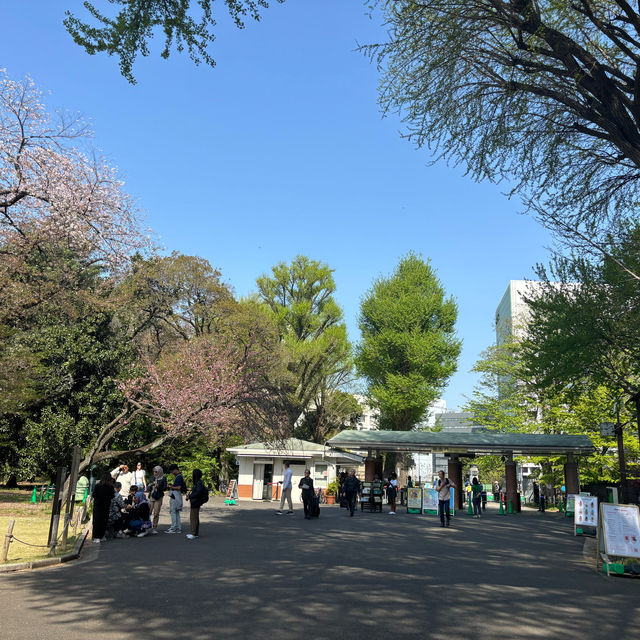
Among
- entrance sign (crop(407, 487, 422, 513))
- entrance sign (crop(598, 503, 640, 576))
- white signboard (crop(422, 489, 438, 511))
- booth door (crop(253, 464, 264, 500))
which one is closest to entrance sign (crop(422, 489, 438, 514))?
white signboard (crop(422, 489, 438, 511))

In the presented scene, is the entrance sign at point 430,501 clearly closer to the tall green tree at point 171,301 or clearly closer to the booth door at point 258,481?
the booth door at point 258,481

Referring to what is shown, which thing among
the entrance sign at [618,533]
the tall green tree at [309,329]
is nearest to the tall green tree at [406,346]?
the tall green tree at [309,329]

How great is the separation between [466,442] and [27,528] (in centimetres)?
1991

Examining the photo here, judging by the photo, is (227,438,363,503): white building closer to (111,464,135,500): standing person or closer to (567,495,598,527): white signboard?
(111,464,135,500): standing person

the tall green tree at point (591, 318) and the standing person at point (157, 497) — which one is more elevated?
the tall green tree at point (591, 318)

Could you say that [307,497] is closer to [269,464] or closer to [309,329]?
[269,464]

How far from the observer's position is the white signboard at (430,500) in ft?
82.7

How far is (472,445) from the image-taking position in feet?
91.7

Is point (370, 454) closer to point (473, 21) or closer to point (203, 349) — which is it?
point (203, 349)

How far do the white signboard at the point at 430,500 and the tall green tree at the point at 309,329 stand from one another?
56.6ft

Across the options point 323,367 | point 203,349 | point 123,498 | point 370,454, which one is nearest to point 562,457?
point 370,454

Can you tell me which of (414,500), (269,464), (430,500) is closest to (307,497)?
(430,500)

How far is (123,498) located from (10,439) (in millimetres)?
17931

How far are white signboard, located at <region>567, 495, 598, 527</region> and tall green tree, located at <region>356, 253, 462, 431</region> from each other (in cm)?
2490
